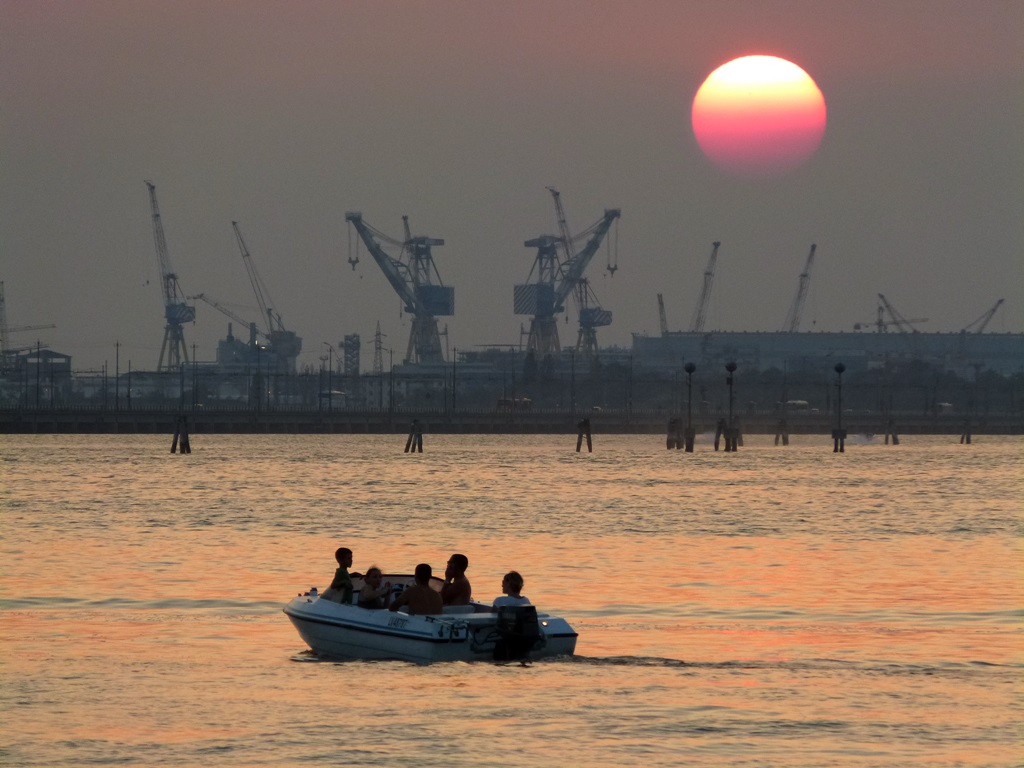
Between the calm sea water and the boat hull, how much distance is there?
34 centimetres

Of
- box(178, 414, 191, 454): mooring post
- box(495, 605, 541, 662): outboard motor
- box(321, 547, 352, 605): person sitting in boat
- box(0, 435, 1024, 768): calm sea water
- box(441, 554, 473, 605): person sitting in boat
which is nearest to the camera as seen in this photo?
box(0, 435, 1024, 768): calm sea water

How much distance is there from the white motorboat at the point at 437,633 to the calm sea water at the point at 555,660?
1.19ft

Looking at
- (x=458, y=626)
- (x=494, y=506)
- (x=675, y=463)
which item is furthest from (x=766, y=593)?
(x=675, y=463)

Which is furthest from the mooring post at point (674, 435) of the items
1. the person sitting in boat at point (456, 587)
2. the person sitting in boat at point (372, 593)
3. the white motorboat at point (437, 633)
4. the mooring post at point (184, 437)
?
the person sitting in boat at point (456, 587)

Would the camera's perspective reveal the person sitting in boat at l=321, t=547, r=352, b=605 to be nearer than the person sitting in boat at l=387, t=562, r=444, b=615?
No

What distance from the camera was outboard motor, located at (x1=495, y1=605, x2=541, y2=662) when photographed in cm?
2933

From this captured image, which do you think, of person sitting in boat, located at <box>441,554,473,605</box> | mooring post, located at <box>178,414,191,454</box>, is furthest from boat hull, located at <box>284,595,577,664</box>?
mooring post, located at <box>178,414,191,454</box>

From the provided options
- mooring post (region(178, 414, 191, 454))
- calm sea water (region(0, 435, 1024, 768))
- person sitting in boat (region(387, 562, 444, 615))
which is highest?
mooring post (region(178, 414, 191, 454))

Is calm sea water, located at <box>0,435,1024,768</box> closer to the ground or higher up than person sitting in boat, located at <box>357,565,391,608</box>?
closer to the ground

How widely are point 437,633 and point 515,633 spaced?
126 cm

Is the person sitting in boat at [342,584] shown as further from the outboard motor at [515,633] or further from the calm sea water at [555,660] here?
the outboard motor at [515,633]

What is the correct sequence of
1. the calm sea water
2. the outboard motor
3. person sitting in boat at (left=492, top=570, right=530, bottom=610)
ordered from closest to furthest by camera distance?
1. the calm sea water
2. the outboard motor
3. person sitting in boat at (left=492, top=570, right=530, bottom=610)

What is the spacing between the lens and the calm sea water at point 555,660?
82.8ft

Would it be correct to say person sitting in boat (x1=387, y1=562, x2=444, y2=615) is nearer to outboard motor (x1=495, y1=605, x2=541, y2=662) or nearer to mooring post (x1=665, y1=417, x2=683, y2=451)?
outboard motor (x1=495, y1=605, x2=541, y2=662)
